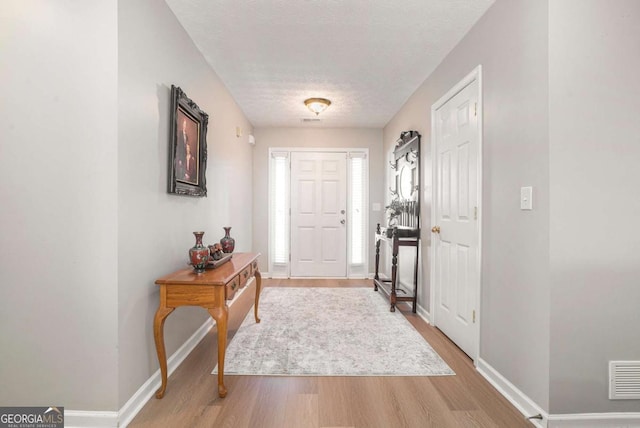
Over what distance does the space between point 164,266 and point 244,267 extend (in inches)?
20.8

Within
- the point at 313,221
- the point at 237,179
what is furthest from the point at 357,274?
the point at 237,179

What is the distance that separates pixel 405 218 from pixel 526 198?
212 centimetres

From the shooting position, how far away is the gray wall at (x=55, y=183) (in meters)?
1.53

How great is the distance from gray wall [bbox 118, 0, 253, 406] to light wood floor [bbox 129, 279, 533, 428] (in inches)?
7.2

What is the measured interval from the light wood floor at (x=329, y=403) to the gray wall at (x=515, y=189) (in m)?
0.25

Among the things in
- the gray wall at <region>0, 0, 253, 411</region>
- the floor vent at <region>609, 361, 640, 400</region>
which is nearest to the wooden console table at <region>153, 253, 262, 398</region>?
the gray wall at <region>0, 0, 253, 411</region>

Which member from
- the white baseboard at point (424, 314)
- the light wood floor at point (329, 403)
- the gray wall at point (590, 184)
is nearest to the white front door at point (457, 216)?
the white baseboard at point (424, 314)

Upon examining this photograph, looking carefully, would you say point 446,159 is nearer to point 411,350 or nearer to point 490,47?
point 490,47

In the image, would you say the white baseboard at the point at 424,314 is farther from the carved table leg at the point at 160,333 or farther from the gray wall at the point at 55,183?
the gray wall at the point at 55,183

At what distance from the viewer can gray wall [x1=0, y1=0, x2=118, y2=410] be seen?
1.53 metres

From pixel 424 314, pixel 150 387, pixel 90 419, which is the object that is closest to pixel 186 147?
pixel 150 387

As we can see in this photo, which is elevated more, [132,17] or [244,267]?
[132,17]

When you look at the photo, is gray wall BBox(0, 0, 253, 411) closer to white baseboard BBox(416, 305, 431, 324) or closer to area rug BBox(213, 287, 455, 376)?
area rug BBox(213, 287, 455, 376)

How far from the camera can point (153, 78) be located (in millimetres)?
1885
